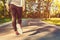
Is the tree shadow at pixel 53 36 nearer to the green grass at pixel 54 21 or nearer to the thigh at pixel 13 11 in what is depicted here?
the green grass at pixel 54 21

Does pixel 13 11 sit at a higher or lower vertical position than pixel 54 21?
higher

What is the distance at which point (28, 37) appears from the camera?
293cm

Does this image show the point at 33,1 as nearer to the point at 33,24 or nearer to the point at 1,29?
the point at 33,24

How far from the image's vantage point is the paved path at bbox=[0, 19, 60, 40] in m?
2.94

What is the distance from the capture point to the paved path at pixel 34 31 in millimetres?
2936

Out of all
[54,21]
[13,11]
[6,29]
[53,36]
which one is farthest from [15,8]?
[54,21]

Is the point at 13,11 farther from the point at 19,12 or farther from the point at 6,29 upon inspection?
the point at 6,29

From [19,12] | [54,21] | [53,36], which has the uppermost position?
[19,12]

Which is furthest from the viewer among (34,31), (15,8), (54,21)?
(54,21)

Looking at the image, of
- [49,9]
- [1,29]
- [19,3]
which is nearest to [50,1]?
[49,9]

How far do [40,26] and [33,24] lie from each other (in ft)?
0.47

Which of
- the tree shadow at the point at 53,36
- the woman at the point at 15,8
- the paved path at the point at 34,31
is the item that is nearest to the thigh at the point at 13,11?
the woman at the point at 15,8

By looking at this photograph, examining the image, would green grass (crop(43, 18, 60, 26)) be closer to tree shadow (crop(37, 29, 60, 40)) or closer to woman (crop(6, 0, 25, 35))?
tree shadow (crop(37, 29, 60, 40))

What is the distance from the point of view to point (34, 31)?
3184 millimetres
